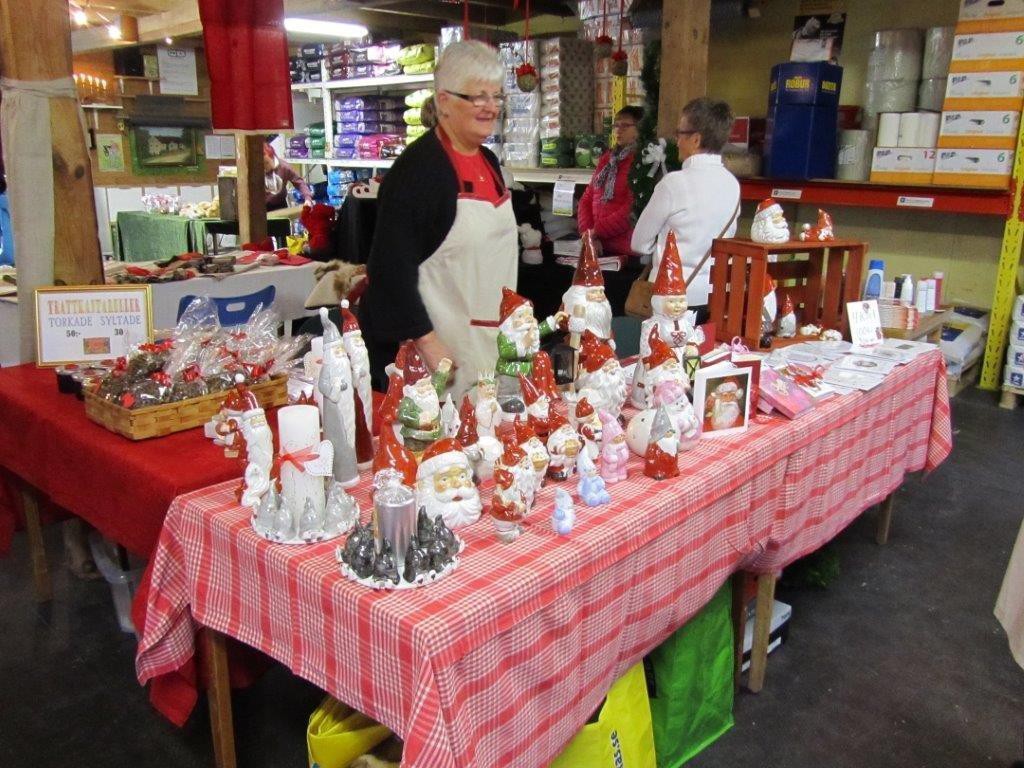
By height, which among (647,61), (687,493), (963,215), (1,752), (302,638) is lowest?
(1,752)

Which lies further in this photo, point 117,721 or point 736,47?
point 736,47

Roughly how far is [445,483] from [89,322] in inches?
58.7

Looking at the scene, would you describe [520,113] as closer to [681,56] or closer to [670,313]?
[681,56]

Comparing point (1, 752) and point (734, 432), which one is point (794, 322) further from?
point (1, 752)

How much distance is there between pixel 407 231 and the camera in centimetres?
210

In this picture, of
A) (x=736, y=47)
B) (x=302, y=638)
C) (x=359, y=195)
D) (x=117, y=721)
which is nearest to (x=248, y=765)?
(x=117, y=721)

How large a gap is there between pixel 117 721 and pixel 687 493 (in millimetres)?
1597

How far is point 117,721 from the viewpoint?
208 centimetres

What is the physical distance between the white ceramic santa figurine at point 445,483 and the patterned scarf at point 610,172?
3214mm

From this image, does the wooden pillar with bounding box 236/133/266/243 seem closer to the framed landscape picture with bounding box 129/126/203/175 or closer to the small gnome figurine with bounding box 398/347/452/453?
the framed landscape picture with bounding box 129/126/203/175

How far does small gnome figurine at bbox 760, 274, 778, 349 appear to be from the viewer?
2.52m

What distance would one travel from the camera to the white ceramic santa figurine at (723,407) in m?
1.78

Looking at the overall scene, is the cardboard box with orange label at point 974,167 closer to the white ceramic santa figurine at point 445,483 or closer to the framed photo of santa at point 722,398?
the framed photo of santa at point 722,398

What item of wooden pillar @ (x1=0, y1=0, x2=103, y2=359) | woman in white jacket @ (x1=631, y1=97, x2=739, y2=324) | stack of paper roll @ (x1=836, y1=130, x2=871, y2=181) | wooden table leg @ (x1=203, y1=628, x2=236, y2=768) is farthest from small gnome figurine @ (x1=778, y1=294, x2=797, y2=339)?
stack of paper roll @ (x1=836, y1=130, x2=871, y2=181)
